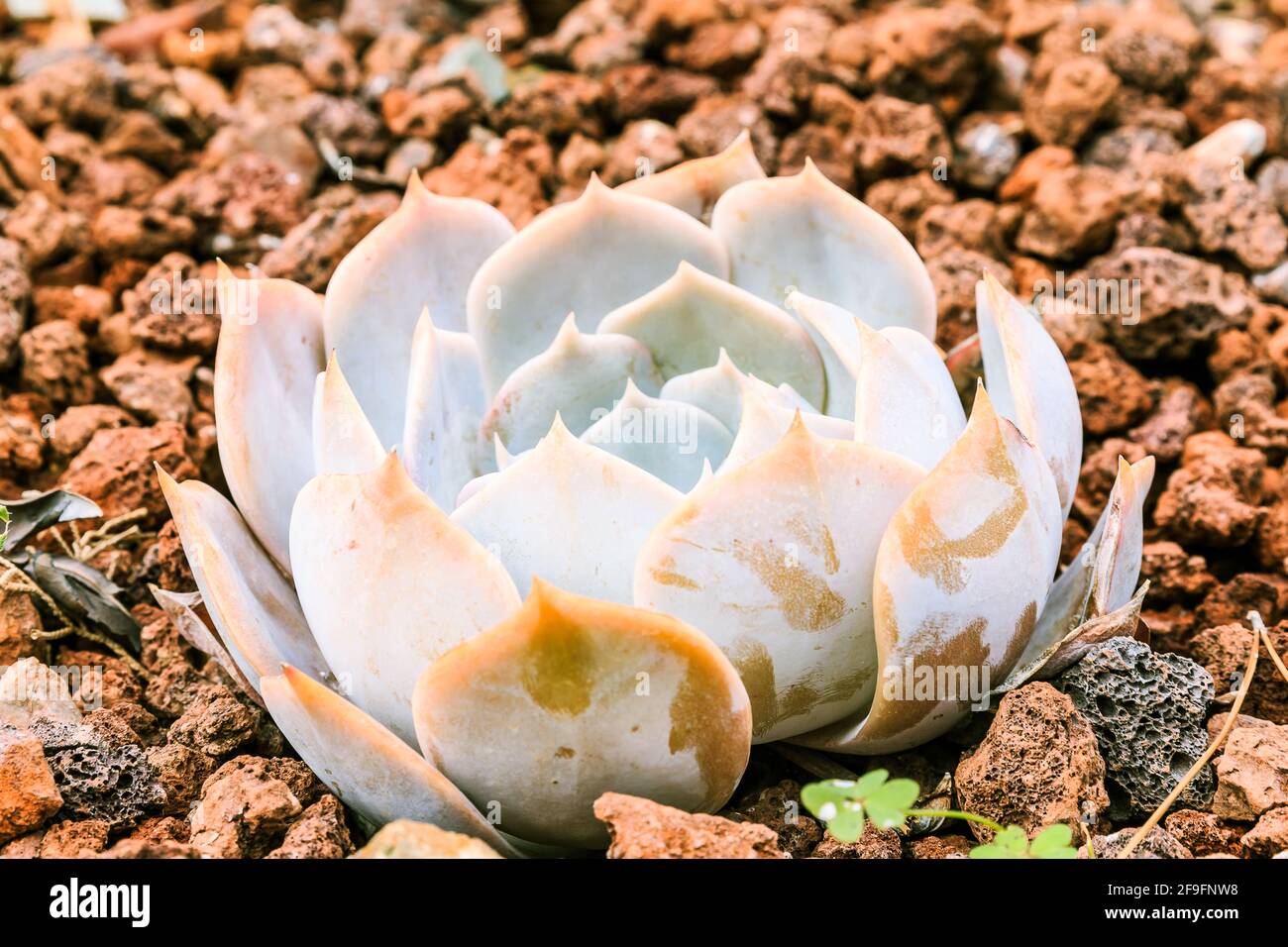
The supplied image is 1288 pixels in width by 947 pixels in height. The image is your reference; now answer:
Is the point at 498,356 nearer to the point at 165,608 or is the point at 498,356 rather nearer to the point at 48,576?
the point at 165,608

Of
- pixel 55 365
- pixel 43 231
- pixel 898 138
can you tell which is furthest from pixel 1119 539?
pixel 43 231

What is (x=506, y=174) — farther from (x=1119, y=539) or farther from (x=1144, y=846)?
(x=1144, y=846)

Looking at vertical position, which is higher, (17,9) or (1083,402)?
(17,9)

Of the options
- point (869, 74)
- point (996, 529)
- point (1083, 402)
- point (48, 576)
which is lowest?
point (48, 576)

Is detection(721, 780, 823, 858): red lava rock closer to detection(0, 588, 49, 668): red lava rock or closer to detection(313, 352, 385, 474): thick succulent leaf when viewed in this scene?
detection(313, 352, 385, 474): thick succulent leaf

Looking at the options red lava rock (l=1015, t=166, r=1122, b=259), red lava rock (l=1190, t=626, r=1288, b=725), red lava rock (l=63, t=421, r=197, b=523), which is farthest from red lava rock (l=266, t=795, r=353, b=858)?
red lava rock (l=1015, t=166, r=1122, b=259)
